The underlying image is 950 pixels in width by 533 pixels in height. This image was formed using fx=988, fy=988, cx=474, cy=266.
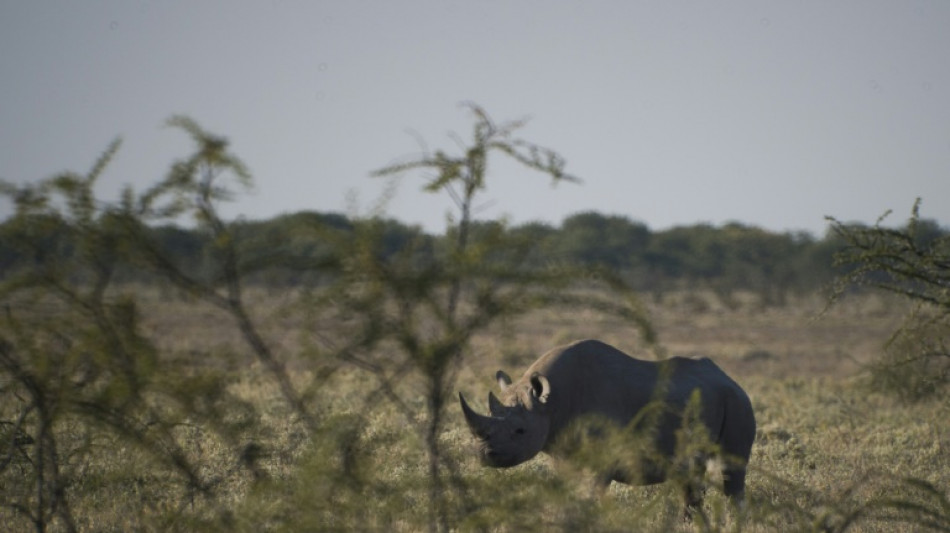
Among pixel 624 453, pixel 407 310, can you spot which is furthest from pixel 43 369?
pixel 624 453

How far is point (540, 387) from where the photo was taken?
728 centimetres

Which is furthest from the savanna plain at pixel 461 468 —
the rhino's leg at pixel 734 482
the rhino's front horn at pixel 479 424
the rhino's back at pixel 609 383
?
the rhino's back at pixel 609 383

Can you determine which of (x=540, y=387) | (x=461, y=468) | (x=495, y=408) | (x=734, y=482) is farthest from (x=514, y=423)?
(x=734, y=482)

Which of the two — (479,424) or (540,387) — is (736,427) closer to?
(540,387)

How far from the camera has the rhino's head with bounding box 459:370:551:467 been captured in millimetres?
6699

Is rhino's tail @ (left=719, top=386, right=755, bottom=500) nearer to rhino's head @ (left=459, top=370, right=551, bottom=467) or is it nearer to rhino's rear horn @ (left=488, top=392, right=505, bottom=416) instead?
rhino's head @ (left=459, top=370, right=551, bottom=467)

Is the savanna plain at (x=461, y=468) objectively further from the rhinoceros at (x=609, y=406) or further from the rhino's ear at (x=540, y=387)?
the rhino's ear at (x=540, y=387)

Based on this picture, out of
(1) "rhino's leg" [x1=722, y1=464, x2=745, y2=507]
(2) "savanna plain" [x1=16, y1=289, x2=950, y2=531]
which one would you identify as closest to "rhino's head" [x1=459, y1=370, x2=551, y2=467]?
(2) "savanna plain" [x1=16, y1=289, x2=950, y2=531]

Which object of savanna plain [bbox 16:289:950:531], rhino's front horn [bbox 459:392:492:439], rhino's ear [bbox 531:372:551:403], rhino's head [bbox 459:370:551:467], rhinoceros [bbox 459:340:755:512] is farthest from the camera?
rhino's ear [bbox 531:372:551:403]

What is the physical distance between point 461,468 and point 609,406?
1.56m

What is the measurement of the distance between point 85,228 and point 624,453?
2.98 m

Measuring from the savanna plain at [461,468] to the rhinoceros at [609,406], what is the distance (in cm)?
22

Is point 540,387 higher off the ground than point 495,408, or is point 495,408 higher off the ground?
point 540,387

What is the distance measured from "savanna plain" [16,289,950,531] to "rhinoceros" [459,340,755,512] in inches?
8.7
